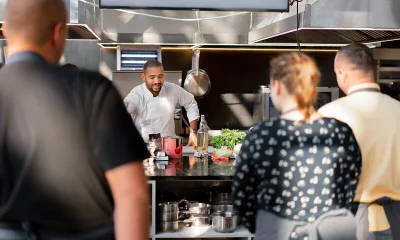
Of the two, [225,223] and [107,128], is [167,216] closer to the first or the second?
[225,223]

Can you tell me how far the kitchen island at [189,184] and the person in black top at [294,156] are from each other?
1355 mm

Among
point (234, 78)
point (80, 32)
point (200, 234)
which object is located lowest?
point (200, 234)

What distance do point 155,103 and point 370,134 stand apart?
327cm

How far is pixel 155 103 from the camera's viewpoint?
5.22 m

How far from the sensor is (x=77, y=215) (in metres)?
1.25

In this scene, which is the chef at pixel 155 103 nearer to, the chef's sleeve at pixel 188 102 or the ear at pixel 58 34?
the chef's sleeve at pixel 188 102

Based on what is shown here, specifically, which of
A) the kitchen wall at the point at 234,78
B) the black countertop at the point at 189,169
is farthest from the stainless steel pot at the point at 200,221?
the kitchen wall at the point at 234,78

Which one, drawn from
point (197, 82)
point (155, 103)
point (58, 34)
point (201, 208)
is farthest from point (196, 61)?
point (58, 34)

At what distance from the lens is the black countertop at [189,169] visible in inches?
128

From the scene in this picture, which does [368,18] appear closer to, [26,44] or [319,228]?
[319,228]

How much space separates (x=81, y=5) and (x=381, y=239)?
2.61 metres

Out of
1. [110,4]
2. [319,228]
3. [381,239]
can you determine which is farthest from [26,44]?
[110,4]

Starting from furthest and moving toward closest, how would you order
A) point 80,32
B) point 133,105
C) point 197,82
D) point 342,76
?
point 197,82 → point 133,105 → point 80,32 → point 342,76

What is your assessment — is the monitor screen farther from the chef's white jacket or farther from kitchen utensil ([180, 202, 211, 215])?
the chef's white jacket
